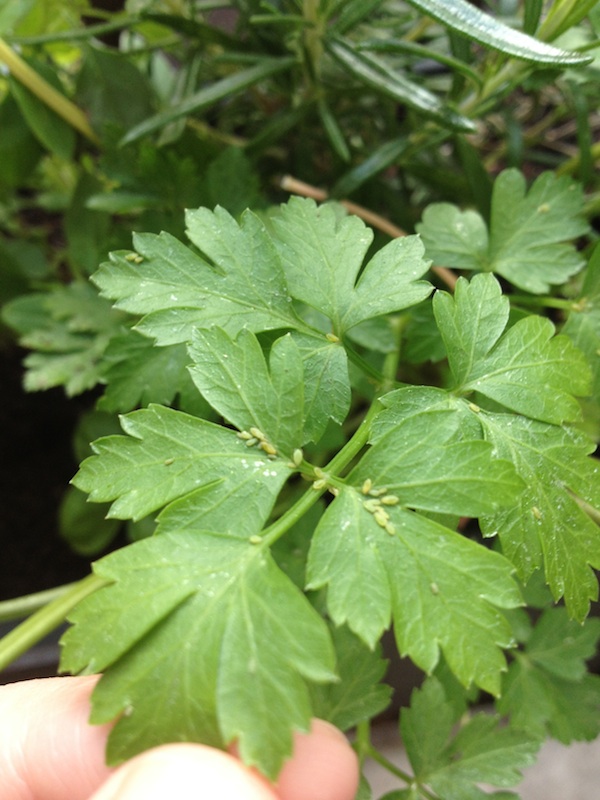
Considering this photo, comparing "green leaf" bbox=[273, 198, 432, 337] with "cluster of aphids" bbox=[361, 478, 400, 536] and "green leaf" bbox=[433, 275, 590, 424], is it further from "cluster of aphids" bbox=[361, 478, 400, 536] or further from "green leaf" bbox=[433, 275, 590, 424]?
"cluster of aphids" bbox=[361, 478, 400, 536]

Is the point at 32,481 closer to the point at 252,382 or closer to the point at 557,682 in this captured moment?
the point at 252,382

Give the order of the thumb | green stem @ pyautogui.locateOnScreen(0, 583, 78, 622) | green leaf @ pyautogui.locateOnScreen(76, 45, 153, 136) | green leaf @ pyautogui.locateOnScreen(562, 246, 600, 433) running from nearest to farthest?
the thumb → green leaf @ pyautogui.locateOnScreen(562, 246, 600, 433) → green stem @ pyautogui.locateOnScreen(0, 583, 78, 622) → green leaf @ pyautogui.locateOnScreen(76, 45, 153, 136)

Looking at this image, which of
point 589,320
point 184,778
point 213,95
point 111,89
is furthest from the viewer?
point 111,89

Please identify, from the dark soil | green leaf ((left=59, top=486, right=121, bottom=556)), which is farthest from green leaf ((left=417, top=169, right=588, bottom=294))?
the dark soil

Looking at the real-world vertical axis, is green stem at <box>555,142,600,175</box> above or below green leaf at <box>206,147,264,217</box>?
below

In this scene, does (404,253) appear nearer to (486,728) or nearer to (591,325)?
(591,325)

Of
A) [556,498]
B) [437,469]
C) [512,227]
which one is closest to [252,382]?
[437,469]

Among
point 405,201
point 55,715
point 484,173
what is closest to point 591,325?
point 484,173
